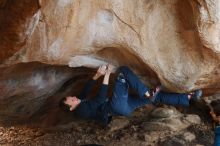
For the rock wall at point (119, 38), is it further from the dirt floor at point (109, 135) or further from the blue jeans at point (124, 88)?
the dirt floor at point (109, 135)

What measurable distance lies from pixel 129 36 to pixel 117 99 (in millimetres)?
835

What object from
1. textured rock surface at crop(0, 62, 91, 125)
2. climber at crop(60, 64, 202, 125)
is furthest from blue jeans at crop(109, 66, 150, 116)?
textured rock surface at crop(0, 62, 91, 125)

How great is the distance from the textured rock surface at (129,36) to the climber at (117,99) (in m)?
0.19

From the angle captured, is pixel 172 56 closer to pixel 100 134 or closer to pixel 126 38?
pixel 126 38

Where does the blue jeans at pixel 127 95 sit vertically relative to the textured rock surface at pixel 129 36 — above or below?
below

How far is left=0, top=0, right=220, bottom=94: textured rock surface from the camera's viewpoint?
346 centimetres

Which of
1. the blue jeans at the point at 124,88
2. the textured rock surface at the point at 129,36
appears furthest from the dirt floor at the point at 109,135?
the textured rock surface at the point at 129,36

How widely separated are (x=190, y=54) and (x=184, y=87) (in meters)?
0.50

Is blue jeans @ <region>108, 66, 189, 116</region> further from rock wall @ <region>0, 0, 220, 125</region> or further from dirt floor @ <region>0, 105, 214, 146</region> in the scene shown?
dirt floor @ <region>0, 105, 214, 146</region>

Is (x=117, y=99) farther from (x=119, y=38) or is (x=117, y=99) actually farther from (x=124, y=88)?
(x=119, y=38)

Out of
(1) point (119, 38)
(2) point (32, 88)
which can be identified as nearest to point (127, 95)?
(1) point (119, 38)

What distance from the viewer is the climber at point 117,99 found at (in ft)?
14.3

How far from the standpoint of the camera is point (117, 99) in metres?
4.42

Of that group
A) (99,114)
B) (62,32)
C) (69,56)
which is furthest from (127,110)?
(62,32)
